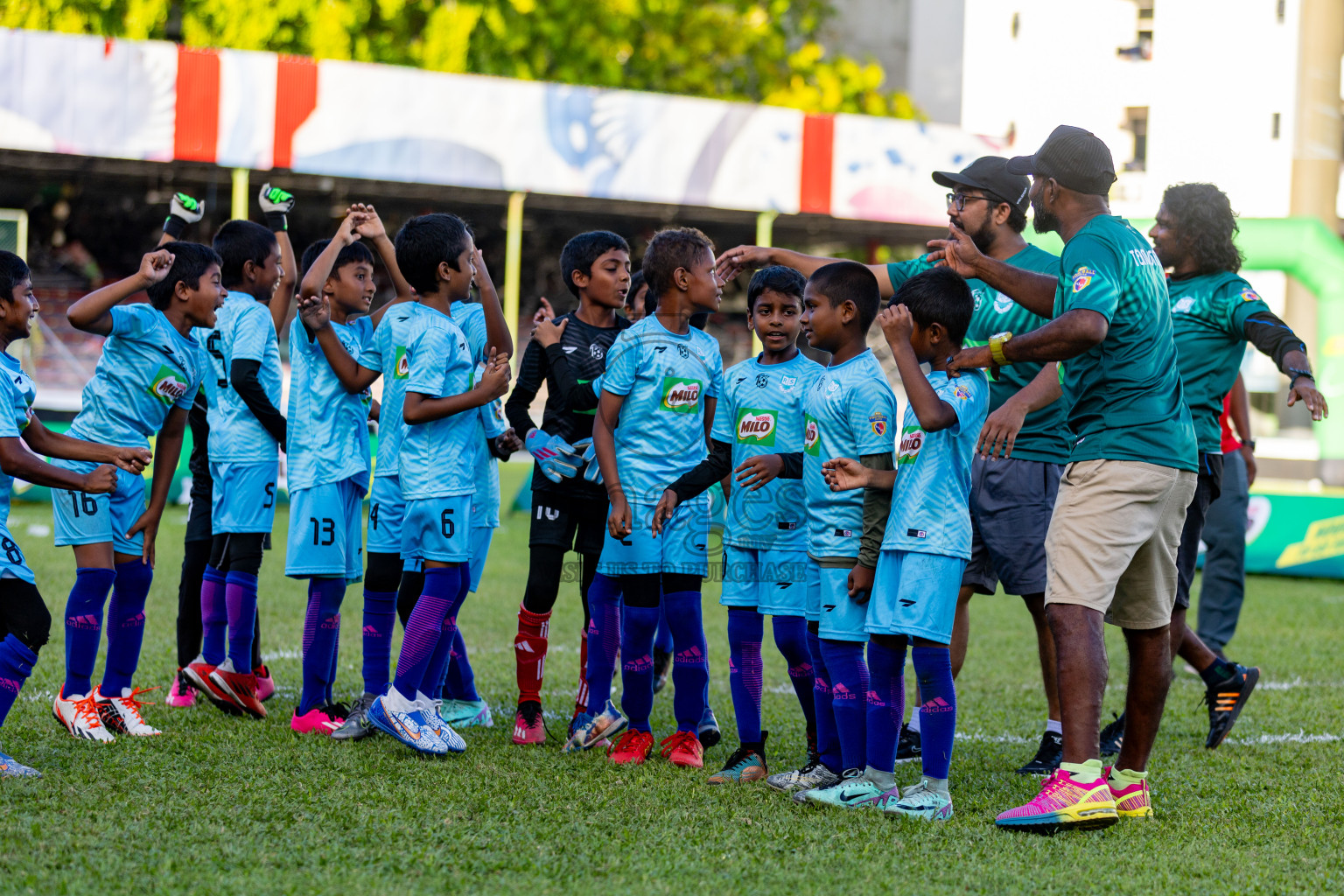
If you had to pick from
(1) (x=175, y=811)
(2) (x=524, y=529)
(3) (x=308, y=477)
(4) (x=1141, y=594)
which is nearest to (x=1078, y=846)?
(4) (x=1141, y=594)

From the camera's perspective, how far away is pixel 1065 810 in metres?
3.85

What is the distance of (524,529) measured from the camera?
42.1ft

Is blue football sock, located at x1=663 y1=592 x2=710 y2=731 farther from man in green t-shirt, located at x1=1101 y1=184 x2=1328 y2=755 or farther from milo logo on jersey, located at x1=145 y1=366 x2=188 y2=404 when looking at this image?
milo logo on jersey, located at x1=145 y1=366 x2=188 y2=404

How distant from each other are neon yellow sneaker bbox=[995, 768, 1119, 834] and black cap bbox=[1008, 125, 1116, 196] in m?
1.83

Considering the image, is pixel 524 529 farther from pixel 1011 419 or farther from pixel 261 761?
pixel 1011 419

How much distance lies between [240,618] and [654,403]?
1.94m

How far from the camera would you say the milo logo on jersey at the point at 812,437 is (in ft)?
14.3

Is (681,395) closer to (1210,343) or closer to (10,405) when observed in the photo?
(1210,343)

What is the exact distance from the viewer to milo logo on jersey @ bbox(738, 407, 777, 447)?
460cm

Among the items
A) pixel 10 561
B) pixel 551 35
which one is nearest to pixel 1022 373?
pixel 10 561

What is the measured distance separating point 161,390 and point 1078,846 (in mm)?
3646

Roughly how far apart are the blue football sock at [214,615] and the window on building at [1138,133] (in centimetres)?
3363

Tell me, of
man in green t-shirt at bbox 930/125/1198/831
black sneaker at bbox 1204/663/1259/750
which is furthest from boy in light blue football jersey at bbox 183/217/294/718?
black sneaker at bbox 1204/663/1259/750

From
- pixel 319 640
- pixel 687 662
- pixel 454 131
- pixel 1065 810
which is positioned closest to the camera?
pixel 1065 810
